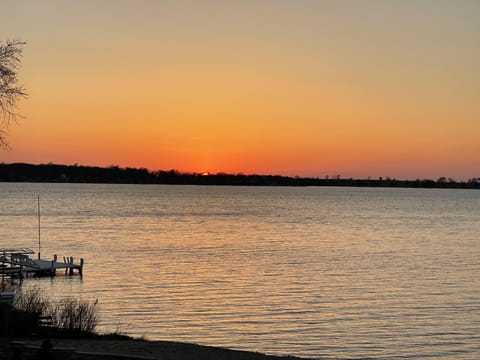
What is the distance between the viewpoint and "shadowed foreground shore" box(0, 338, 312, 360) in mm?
15656

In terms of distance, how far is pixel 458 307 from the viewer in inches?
1357

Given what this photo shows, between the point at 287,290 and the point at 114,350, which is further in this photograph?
the point at 287,290

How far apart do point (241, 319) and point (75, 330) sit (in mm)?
11395

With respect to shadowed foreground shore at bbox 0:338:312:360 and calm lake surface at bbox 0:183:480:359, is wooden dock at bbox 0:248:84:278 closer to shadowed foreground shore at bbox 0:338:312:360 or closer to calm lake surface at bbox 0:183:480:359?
calm lake surface at bbox 0:183:480:359

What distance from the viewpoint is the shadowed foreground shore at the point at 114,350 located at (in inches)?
616

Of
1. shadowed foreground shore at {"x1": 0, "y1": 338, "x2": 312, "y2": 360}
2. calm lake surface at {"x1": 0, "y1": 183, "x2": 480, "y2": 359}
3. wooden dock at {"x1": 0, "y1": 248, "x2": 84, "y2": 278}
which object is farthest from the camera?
wooden dock at {"x1": 0, "y1": 248, "x2": 84, "y2": 278}

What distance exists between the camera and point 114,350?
55.4ft

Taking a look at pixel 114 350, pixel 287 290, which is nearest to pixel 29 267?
pixel 287 290

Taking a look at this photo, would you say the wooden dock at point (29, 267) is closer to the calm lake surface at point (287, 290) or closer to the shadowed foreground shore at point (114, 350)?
the calm lake surface at point (287, 290)

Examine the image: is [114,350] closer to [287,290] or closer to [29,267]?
[287,290]

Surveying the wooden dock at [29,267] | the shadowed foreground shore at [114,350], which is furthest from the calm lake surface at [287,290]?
the shadowed foreground shore at [114,350]

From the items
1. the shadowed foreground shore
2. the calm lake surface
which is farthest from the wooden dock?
the shadowed foreground shore

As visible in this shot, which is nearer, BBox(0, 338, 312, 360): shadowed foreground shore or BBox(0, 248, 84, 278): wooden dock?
BBox(0, 338, 312, 360): shadowed foreground shore

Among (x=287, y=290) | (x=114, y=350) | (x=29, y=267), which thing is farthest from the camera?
(x=29, y=267)
